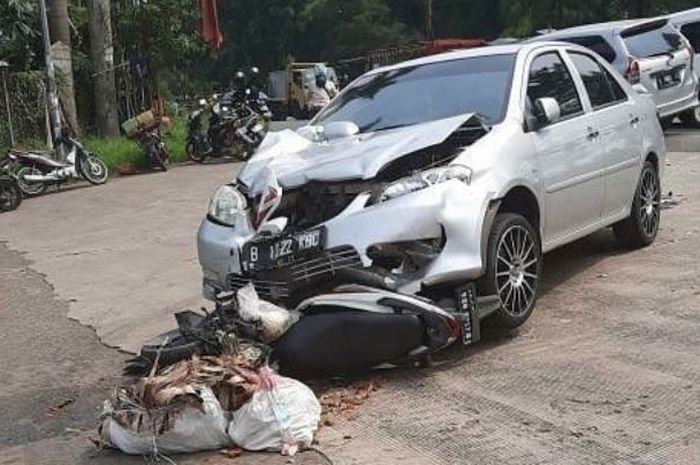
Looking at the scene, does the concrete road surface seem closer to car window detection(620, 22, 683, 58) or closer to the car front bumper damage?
the car front bumper damage

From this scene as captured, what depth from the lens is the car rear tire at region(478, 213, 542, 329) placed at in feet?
17.2

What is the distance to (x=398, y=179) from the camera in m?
5.30

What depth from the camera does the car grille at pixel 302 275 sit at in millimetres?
4988

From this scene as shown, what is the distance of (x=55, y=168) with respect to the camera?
15.8m

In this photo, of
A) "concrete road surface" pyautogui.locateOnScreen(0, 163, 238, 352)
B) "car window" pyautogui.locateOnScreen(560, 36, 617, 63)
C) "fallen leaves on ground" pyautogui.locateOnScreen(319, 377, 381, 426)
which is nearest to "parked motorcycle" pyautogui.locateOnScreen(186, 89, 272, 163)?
"concrete road surface" pyautogui.locateOnScreen(0, 163, 238, 352)

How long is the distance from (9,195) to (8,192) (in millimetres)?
50

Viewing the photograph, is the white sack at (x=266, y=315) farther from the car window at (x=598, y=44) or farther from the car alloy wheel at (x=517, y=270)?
the car window at (x=598, y=44)

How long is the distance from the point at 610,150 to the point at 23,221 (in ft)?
30.4

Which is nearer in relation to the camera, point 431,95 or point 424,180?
point 424,180

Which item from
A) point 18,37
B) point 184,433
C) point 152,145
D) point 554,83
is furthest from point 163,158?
point 184,433

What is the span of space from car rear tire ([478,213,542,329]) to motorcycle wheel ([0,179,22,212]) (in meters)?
10.9

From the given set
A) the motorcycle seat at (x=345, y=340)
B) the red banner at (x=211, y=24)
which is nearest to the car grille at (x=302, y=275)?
the motorcycle seat at (x=345, y=340)

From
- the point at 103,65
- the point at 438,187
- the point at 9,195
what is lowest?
the point at 9,195

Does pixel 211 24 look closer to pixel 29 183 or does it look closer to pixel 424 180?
pixel 29 183
